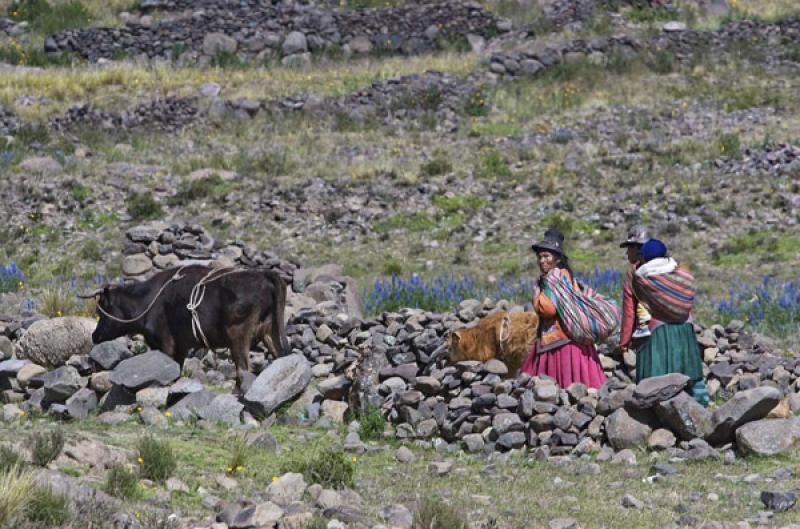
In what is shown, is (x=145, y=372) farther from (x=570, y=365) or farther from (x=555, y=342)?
(x=570, y=365)

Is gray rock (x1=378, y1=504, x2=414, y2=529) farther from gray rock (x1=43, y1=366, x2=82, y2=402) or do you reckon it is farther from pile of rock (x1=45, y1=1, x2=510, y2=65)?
pile of rock (x1=45, y1=1, x2=510, y2=65)

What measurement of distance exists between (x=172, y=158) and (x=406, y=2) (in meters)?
17.6

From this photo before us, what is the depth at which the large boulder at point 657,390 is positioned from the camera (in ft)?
30.1

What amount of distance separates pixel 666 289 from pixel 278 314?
12.7 ft

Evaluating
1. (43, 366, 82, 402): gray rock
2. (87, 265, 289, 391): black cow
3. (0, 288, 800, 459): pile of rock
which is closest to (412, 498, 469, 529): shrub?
(0, 288, 800, 459): pile of rock

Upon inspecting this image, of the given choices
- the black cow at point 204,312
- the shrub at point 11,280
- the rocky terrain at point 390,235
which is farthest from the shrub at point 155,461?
the shrub at point 11,280

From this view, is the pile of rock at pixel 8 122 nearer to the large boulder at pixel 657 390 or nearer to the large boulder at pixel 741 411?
the large boulder at pixel 657 390

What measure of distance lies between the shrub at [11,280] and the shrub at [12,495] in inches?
468

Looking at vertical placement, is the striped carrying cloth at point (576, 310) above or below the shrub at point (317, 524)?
below

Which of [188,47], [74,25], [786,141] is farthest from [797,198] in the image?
[74,25]

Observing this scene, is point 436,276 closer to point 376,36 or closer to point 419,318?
point 419,318

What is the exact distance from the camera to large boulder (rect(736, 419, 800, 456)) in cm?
872

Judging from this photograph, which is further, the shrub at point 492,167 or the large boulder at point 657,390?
the shrub at point 492,167

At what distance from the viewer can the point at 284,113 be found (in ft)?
98.9
